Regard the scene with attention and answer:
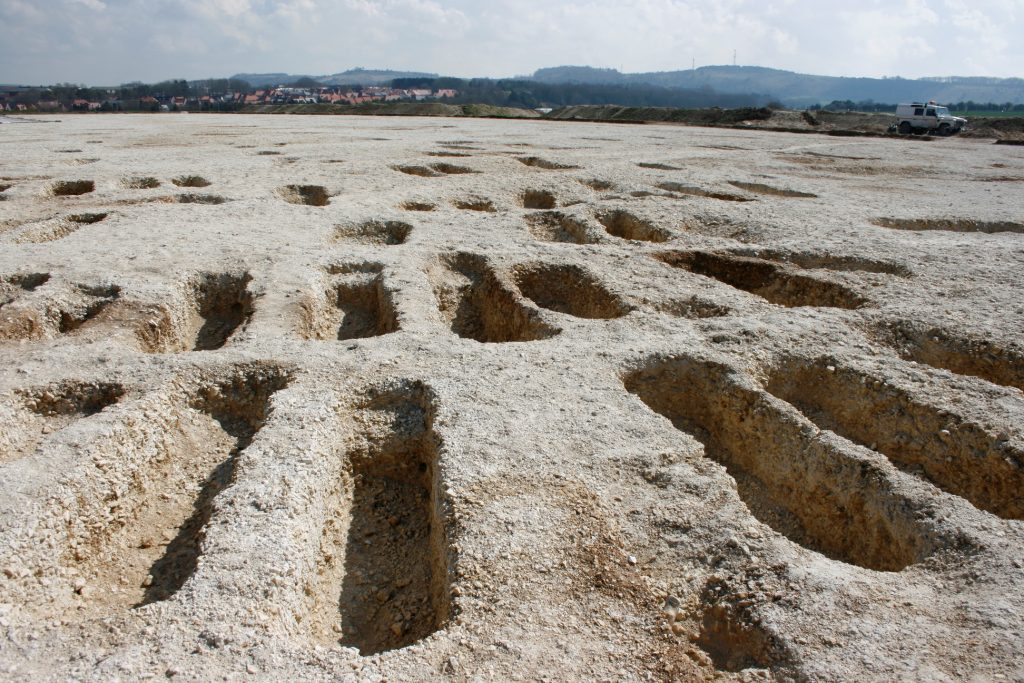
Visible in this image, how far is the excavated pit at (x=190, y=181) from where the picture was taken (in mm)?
11734

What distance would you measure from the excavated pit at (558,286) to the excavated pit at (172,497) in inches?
124

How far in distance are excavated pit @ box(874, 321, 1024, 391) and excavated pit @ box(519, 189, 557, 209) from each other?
6.12 metres

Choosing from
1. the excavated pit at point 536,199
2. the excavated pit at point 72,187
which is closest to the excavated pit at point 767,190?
the excavated pit at point 536,199

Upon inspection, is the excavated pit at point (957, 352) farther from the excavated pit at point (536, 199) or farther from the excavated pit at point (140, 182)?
the excavated pit at point (140, 182)

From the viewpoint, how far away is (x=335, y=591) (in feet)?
11.5

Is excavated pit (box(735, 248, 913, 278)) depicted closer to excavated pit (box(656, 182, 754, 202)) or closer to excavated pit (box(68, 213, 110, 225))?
excavated pit (box(656, 182, 754, 202))

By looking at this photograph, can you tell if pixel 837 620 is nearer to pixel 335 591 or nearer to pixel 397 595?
pixel 397 595

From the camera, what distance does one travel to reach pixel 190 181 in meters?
11.8

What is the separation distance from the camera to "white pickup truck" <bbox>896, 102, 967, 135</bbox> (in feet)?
90.2

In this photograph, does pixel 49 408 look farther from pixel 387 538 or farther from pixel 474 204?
pixel 474 204

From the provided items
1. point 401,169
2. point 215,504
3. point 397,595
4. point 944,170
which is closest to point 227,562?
point 215,504

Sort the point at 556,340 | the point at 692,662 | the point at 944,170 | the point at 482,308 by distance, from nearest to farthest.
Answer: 1. the point at 692,662
2. the point at 556,340
3. the point at 482,308
4. the point at 944,170

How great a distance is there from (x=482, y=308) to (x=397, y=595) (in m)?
4.10

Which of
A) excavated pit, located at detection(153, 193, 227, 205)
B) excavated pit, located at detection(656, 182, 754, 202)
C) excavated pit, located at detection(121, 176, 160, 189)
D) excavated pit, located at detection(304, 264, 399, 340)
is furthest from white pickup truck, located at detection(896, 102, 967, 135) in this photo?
excavated pit, located at detection(304, 264, 399, 340)
